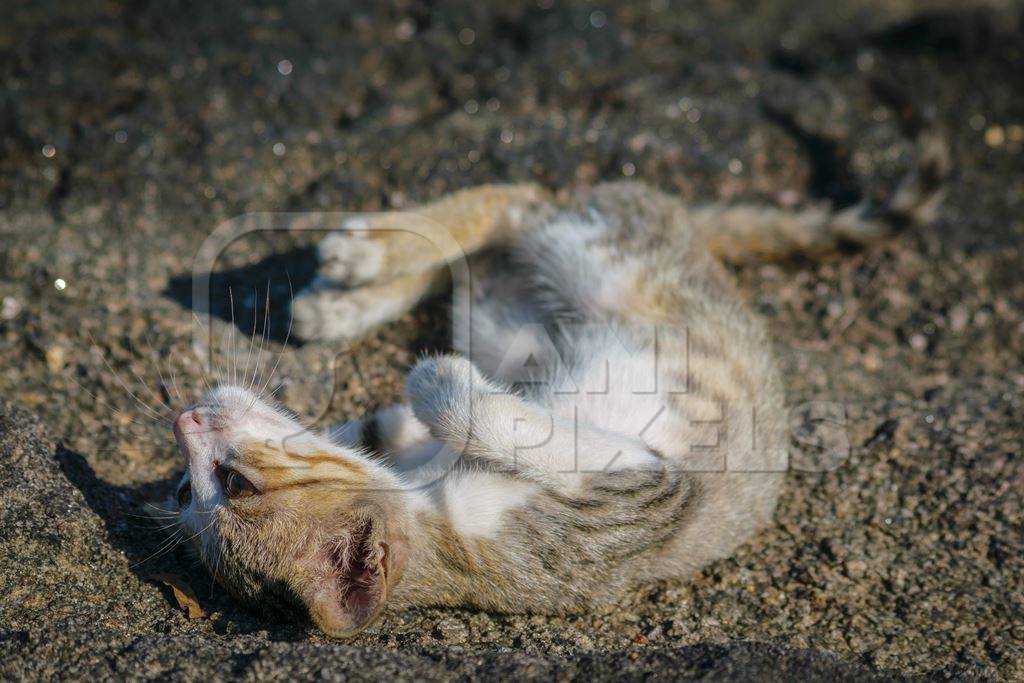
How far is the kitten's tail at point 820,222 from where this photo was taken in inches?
207

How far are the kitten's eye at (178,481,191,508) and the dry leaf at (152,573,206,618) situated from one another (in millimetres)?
263

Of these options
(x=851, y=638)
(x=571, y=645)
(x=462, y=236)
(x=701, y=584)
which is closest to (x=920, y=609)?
(x=851, y=638)

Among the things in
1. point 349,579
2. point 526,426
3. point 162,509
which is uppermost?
point 526,426

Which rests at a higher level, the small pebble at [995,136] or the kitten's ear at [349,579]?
the small pebble at [995,136]

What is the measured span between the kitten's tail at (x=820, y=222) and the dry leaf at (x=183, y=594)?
3.12 metres

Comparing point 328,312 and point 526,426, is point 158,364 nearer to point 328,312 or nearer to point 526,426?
point 328,312

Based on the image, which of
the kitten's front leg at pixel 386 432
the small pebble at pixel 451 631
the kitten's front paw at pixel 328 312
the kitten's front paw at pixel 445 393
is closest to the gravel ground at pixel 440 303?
the small pebble at pixel 451 631

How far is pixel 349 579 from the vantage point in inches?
137

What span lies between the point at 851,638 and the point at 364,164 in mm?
3467

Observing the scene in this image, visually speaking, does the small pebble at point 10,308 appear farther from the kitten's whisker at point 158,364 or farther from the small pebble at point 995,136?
the small pebble at point 995,136

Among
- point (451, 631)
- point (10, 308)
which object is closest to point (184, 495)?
point (451, 631)

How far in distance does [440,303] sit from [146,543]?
190cm

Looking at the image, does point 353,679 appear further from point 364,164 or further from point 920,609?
point 364,164

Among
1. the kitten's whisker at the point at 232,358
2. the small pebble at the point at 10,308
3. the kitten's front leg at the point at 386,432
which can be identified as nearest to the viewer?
the kitten's front leg at the point at 386,432
